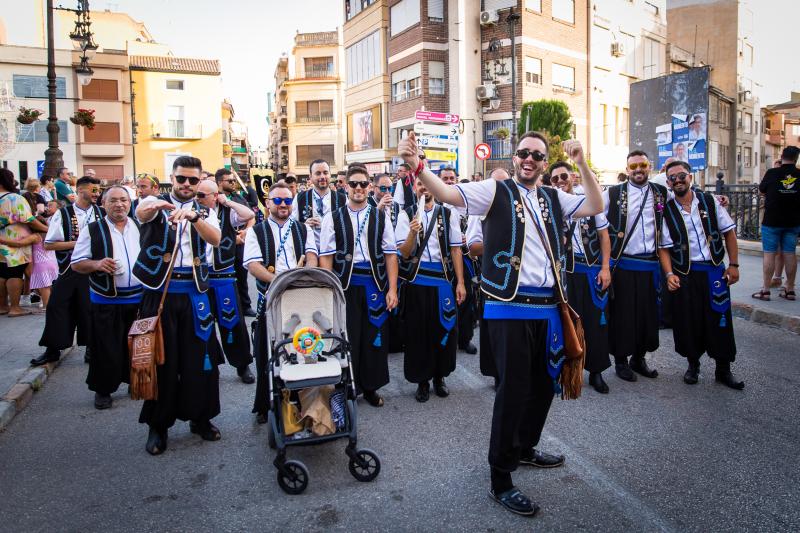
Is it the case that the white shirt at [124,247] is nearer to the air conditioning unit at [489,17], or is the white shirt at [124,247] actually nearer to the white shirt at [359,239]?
the white shirt at [359,239]

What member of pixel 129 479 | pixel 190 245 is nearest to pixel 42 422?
pixel 129 479

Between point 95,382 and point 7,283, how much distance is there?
197 inches

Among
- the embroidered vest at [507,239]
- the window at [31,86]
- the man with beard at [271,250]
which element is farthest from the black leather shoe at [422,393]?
the window at [31,86]

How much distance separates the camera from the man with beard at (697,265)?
6051 mm

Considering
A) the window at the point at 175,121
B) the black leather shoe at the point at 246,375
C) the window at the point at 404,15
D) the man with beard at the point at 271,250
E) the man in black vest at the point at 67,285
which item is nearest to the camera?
the man with beard at the point at 271,250

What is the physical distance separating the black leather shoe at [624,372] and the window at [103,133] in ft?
152

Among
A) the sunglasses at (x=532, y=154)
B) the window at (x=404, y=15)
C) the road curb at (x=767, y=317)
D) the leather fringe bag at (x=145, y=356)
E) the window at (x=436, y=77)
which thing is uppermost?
the window at (x=404, y=15)

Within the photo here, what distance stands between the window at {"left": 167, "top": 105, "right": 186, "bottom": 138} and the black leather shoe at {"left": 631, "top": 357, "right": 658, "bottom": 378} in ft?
157

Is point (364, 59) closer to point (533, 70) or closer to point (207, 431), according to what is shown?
point (533, 70)

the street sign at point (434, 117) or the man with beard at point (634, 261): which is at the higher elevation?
the street sign at point (434, 117)

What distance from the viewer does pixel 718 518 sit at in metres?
3.51

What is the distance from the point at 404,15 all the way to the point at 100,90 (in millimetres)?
24213

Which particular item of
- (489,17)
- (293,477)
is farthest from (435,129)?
(489,17)

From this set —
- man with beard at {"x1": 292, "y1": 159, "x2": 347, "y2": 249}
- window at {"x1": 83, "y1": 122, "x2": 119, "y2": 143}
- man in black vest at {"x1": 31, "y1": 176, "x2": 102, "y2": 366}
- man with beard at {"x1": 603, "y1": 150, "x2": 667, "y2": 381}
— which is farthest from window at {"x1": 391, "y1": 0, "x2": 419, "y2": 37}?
man with beard at {"x1": 603, "y1": 150, "x2": 667, "y2": 381}
